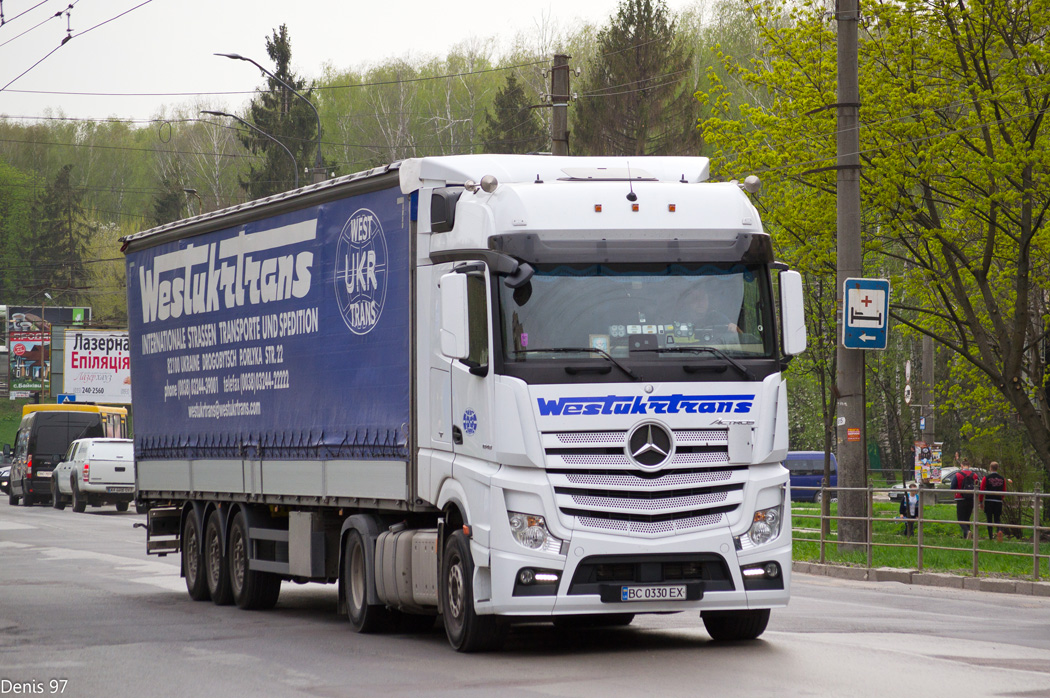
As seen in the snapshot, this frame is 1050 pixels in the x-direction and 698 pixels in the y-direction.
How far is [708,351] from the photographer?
1062 cm

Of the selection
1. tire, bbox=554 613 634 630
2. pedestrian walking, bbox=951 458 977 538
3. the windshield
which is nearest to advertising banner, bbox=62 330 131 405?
pedestrian walking, bbox=951 458 977 538

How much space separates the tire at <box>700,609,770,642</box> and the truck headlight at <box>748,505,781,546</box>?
2.39 ft

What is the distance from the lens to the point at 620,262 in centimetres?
1069

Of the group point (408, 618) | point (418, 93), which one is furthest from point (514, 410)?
point (418, 93)

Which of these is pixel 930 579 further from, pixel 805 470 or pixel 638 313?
pixel 805 470

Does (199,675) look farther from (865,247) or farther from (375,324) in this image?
(865,247)

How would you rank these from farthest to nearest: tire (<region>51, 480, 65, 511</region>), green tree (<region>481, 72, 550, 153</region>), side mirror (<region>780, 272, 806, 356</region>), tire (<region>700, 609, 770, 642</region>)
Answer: green tree (<region>481, 72, 550, 153</region>), tire (<region>51, 480, 65, 511</region>), tire (<region>700, 609, 770, 642</region>), side mirror (<region>780, 272, 806, 356</region>)

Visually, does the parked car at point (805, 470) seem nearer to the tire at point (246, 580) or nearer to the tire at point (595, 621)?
the tire at point (246, 580)

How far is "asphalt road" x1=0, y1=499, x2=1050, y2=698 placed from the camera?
9.12m

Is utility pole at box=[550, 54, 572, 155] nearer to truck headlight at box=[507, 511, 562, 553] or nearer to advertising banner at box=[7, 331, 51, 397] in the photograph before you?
truck headlight at box=[507, 511, 562, 553]

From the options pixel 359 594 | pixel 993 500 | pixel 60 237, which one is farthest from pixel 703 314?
pixel 60 237

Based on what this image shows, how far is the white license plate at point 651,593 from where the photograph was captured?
1018 cm

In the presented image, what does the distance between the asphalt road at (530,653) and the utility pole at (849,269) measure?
427 centimetres

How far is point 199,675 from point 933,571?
1197cm
